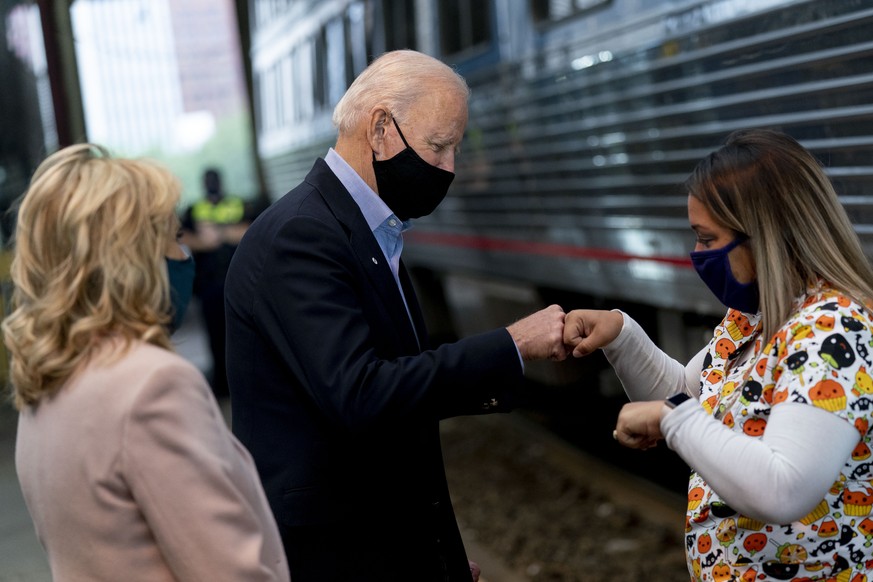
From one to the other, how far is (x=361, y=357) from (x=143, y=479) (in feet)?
1.63

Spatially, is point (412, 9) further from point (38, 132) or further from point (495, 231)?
point (38, 132)

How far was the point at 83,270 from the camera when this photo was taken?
5.26ft

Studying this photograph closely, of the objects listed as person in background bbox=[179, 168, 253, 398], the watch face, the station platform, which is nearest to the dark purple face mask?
the watch face

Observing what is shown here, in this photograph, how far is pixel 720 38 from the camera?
4227mm

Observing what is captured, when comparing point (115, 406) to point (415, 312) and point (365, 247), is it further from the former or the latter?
point (415, 312)

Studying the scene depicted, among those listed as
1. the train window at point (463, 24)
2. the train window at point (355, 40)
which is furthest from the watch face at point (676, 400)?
the train window at point (355, 40)

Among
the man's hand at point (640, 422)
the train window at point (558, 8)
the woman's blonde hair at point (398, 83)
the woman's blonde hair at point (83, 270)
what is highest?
the train window at point (558, 8)

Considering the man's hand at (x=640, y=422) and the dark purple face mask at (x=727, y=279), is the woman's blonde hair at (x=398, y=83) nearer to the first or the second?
the dark purple face mask at (x=727, y=279)

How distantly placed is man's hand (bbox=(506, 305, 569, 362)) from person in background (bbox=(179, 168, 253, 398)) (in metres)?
5.88

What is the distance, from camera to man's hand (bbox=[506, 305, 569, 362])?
2074 mm

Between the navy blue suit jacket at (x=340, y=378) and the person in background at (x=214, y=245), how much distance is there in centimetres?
579

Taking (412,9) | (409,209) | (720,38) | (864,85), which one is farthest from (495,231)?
(409,209)

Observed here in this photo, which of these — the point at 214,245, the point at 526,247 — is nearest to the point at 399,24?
the point at 214,245

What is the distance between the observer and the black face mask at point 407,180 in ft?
7.27
